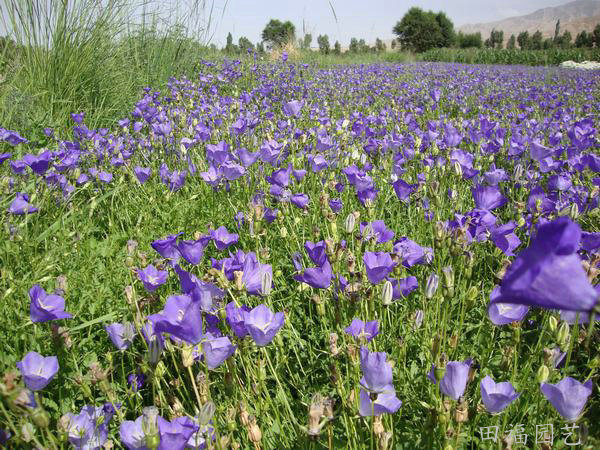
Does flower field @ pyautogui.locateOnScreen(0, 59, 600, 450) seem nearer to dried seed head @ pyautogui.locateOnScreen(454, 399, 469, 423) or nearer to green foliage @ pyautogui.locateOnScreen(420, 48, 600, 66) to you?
dried seed head @ pyautogui.locateOnScreen(454, 399, 469, 423)

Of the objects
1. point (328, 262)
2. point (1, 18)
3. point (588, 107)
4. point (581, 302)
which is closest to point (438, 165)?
point (328, 262)

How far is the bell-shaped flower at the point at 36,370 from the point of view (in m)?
1.12

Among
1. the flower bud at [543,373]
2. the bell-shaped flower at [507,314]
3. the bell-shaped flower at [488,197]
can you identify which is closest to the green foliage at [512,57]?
the bell-shaped flower at [488,197]

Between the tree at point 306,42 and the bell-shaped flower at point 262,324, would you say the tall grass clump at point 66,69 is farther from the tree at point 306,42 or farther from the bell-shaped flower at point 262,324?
the tree at point 306,42

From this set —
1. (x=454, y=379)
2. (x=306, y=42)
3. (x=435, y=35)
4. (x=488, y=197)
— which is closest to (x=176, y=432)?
(x=454, y=379)

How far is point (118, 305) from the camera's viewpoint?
5.98ft

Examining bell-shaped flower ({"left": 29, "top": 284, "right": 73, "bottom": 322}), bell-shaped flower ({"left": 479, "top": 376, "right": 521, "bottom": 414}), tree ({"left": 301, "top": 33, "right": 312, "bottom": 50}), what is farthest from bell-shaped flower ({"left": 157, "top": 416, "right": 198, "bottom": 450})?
tree ({"left": 301, "top": 33, "right": 312, "bottom": 50})

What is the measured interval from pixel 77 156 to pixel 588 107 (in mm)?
5960

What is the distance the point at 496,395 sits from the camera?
3.47ft

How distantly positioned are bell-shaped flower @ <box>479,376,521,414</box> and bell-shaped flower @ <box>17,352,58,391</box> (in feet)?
3.50

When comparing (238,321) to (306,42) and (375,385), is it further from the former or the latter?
(306,42)

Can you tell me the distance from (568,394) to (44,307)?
A: 4.50 feet

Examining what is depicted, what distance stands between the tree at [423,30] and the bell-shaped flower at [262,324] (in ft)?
157

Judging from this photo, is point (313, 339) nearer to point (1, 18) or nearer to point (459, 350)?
point (459, 350)
